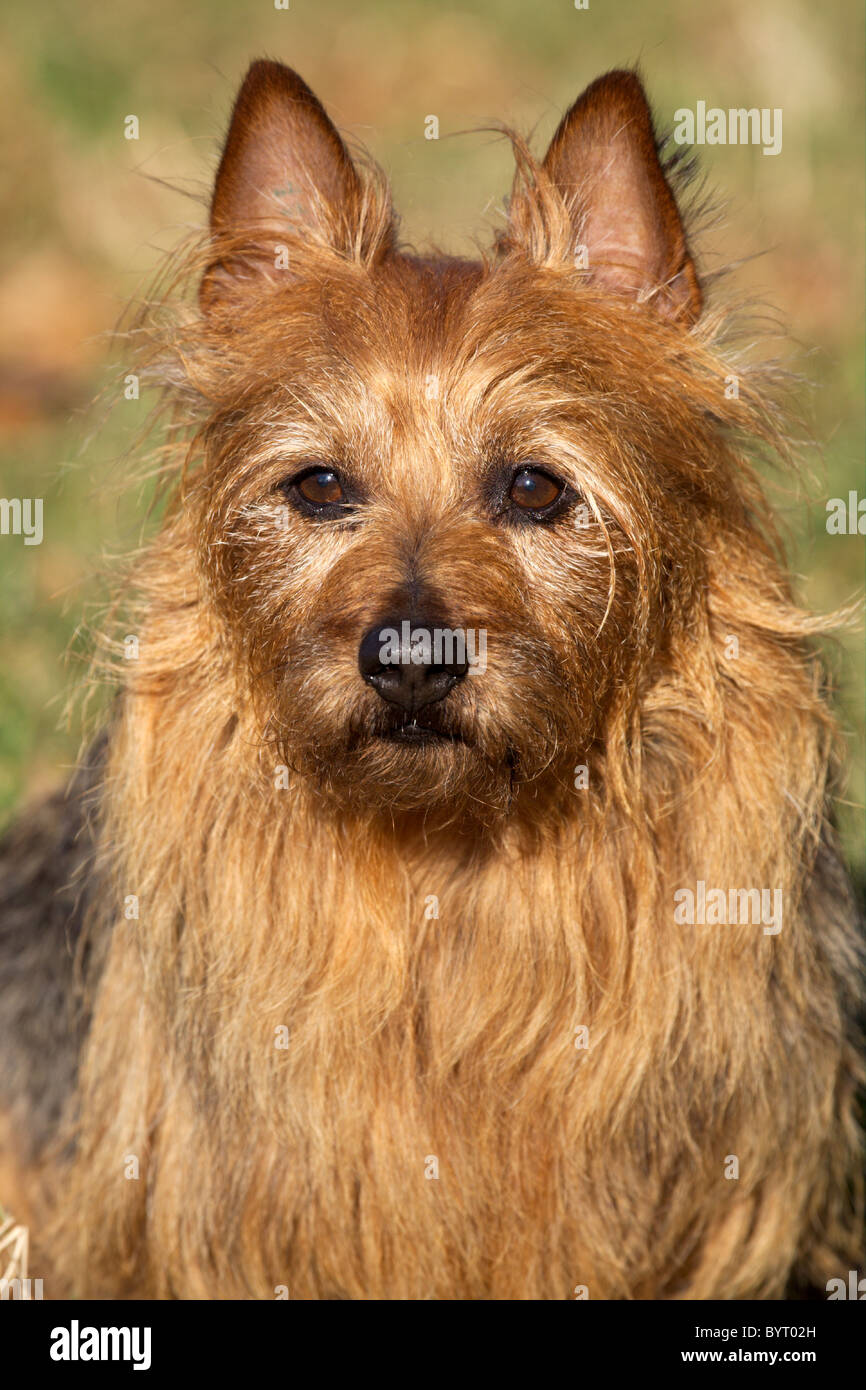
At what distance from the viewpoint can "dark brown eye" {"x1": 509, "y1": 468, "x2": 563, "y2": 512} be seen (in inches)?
114

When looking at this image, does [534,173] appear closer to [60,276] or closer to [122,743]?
[122,743]

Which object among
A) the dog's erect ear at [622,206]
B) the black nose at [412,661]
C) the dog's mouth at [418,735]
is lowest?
the dog's mouth at [418,735]

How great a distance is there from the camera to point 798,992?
3.29 meters

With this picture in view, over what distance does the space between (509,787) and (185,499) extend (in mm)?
917

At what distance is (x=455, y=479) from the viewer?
2.87m

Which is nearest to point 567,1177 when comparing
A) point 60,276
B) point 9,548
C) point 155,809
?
point 155,809

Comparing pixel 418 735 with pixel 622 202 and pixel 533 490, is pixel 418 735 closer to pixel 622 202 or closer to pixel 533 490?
pixel 533 490

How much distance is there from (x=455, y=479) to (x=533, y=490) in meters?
0.16

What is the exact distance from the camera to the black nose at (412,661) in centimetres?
262
